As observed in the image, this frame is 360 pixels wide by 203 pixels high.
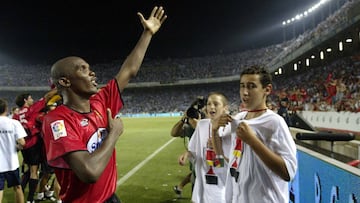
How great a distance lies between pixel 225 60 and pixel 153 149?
53.9 metres

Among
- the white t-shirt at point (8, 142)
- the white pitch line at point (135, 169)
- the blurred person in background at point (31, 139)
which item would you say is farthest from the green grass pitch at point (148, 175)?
the white t-shirt at point (8, 142)

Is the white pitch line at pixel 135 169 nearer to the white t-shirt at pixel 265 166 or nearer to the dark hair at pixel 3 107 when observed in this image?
the dark hair at pixel 3 107

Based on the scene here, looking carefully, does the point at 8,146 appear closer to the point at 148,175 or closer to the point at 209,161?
the point at 209,161

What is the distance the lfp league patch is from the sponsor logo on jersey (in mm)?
222

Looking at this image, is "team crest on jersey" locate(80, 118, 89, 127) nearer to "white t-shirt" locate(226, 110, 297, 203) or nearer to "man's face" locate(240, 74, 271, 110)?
"white t-shirt" locate(226, 110, 297, 203)

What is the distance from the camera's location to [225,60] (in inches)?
2650

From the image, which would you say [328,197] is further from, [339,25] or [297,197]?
[339,25]

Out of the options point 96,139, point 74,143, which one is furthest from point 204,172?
point 74,143

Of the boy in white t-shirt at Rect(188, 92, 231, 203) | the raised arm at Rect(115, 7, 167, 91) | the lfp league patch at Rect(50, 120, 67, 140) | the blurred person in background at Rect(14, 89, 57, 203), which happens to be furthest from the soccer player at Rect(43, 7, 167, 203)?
the blurred person in background at Rect(14, 89, 57, 203)

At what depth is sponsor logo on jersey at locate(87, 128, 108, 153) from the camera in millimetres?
2320

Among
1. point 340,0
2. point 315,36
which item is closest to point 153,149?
point 315,36

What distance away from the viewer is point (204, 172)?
4.50 m

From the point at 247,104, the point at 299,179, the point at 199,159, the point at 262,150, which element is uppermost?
the point at 247,104

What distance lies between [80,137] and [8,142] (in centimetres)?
439
